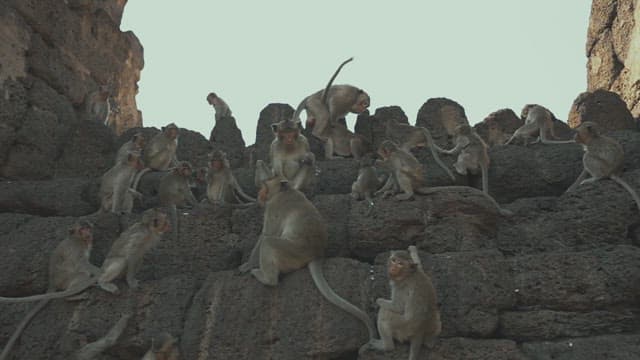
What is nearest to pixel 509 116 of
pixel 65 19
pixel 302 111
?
pixel 302 111

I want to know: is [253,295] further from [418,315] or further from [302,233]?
[418,315]

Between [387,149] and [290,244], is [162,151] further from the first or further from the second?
[290,244]

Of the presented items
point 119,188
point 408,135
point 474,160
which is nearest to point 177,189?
point 119,188

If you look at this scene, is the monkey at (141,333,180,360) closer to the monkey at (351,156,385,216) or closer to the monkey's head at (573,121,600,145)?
the monkey at (351,156,385,216)

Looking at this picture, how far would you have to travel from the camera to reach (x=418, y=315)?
23.5 feet

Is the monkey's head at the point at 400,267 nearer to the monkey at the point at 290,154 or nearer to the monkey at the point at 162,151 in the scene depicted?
the monkey at the point at 290,154

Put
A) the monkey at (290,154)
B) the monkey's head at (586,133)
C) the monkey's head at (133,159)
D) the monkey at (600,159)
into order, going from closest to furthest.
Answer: the monkey at (600,159)
the monkey's head at (586,133)
the monkey at (290,154)
the monkey's head at (133,159)

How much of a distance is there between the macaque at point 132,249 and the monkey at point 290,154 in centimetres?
192

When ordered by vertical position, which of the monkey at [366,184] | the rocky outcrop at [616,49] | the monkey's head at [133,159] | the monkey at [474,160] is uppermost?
the rocky outcrop at [616,49]

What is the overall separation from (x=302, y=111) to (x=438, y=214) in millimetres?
4531

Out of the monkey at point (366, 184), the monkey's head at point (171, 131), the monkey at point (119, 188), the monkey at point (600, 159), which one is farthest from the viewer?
the monkey's head at point (171, 131)

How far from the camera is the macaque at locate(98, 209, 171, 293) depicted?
8688mm

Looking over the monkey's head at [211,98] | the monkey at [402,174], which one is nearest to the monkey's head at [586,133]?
the monkey at [402,174]

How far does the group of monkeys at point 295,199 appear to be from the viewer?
730cm
